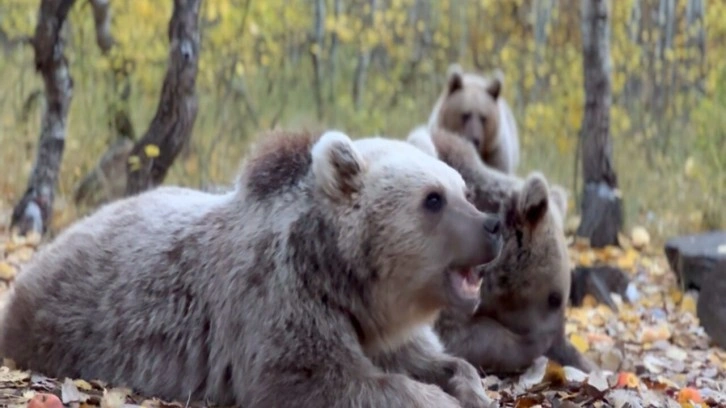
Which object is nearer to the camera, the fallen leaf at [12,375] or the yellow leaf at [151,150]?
the fallen leaf at [12,375]

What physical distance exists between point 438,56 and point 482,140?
303 inches

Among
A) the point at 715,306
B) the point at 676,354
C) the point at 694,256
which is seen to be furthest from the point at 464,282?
the point at 694,256

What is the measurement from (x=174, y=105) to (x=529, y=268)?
3553 mm

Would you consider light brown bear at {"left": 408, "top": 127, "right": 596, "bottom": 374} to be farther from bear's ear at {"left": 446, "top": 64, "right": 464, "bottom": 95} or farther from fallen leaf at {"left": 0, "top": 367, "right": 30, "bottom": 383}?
bear's ear at {"left": 446, "top": 64, "right": 464, "bottom": 95}

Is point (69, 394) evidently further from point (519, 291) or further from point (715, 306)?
point (715, 306)

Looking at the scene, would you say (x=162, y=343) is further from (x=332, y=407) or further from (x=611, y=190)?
(x=611, y=190)

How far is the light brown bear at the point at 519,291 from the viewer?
5824 millimetres

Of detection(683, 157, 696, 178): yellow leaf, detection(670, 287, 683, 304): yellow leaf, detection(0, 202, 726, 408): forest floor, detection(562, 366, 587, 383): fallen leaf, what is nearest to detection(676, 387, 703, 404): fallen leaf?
detection(0, 202, 726, 408): forest floor

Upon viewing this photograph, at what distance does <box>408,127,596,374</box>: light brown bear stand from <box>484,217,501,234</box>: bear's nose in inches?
63.6

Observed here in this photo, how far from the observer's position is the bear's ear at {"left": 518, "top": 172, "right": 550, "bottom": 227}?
5.69m

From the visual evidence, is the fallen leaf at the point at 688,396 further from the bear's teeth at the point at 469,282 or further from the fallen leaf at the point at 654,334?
the fallen leaf at the point at 654,334

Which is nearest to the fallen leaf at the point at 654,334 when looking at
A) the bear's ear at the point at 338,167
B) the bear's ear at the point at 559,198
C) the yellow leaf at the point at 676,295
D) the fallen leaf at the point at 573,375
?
the yellow leaf at the point at 676,295

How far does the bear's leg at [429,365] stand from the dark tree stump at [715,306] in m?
3.56

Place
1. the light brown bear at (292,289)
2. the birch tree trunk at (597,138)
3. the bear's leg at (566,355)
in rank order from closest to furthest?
the light brown bear at (292,289)
the bear's leg at (566,355)
the birch tree trunk at (597,138)
